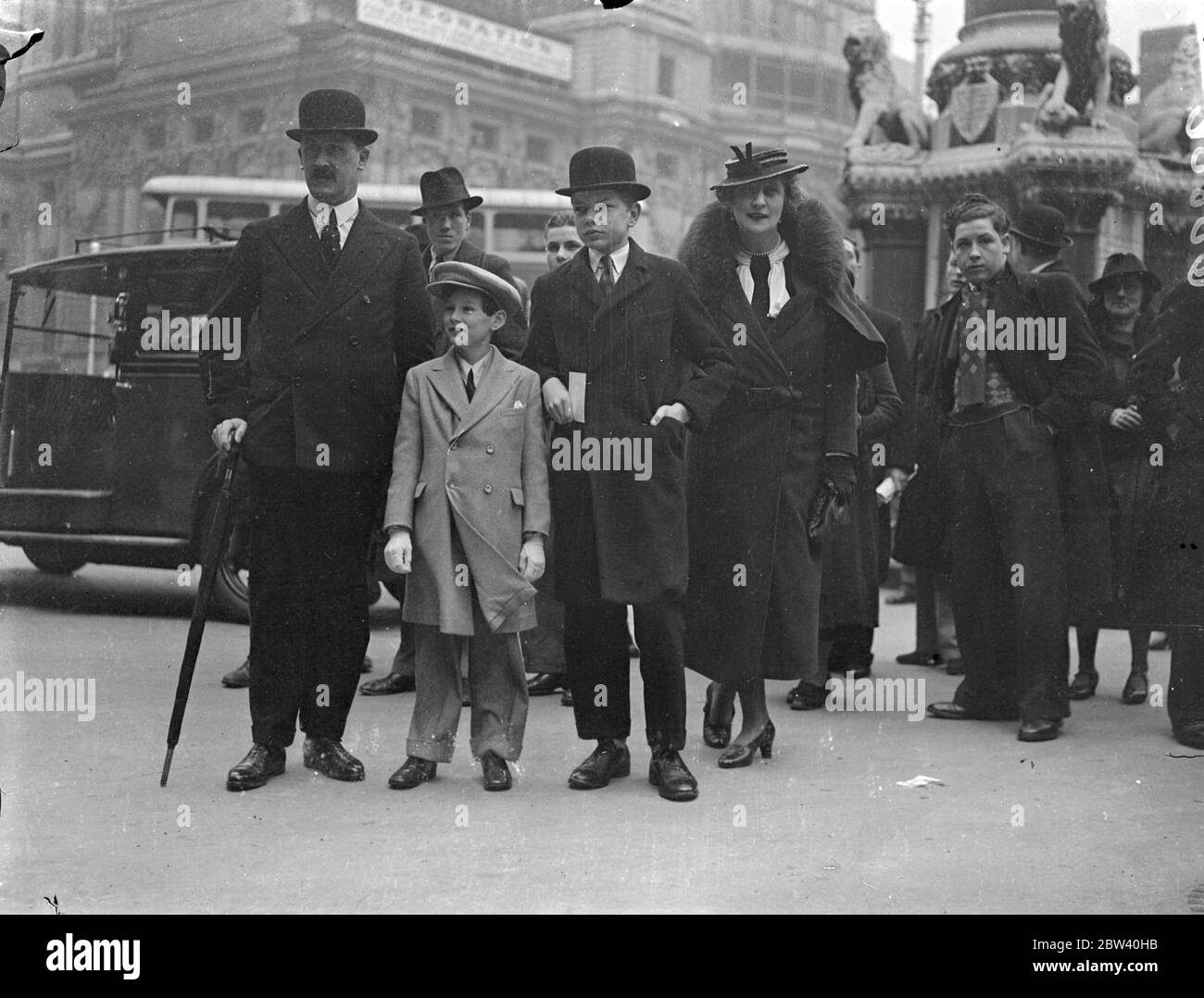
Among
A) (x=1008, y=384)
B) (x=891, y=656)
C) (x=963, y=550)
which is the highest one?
(x=1008, y=384)

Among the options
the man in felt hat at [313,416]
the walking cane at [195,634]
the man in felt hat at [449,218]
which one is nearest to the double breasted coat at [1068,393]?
the man in felt hat at [449,218]

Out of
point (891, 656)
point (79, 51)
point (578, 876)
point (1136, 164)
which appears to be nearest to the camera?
point (578, 876)

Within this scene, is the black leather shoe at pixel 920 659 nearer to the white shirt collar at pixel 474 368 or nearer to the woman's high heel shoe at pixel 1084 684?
the woman's high heel shoe at pixel 1084 684

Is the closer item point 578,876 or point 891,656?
point 578,876

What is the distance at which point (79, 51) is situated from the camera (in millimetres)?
5277

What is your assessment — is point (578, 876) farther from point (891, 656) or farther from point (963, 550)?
point (891, 656)

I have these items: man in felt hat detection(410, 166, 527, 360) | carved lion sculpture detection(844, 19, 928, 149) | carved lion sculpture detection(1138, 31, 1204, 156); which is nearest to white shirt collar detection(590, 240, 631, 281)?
man in felt hat detection(410, 166, 527, 360)

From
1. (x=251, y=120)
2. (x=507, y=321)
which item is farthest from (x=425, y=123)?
(x=507, y=321)

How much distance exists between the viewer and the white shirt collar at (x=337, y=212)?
4.95 meters

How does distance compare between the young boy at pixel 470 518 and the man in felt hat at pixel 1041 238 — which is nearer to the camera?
the young boy at pixel 470 518

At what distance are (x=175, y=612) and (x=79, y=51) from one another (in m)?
4.38

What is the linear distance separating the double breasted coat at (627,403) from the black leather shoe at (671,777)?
53cm

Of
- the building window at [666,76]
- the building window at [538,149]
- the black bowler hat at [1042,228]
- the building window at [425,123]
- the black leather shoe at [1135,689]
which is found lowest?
the black leather shoe at [1135,689]
